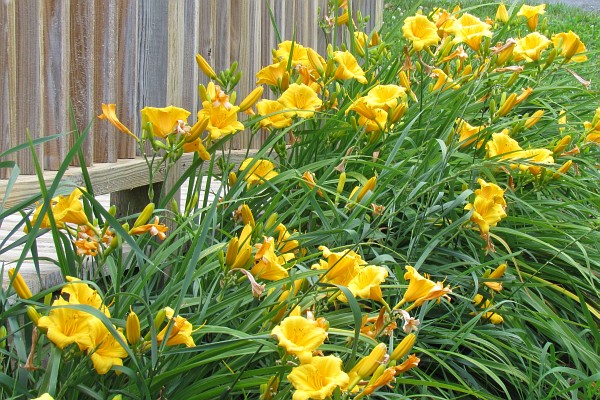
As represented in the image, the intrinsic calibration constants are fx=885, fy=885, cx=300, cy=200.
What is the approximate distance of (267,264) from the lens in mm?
1613

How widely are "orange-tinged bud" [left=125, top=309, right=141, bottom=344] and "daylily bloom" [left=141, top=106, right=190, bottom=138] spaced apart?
0.51 m

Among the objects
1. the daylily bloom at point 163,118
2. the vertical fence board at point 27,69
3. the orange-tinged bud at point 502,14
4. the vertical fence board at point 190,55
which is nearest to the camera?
the daylily bloom at point 163,118

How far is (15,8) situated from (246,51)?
60.6 inches

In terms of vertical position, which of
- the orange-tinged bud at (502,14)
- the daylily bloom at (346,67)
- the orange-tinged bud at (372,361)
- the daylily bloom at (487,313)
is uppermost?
the orange-tinged bud at (502,14)

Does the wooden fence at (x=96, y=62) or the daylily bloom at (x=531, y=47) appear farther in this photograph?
the daylily bloom at (x=531, y=47)

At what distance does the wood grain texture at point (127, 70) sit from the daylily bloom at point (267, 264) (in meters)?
1.27

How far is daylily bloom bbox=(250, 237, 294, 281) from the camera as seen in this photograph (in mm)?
1597

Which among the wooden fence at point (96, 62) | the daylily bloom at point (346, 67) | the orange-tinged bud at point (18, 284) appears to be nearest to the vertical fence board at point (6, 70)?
the wooden fence at point (96, 62)

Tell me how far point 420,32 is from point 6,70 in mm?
1125

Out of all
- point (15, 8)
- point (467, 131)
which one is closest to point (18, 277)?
point (15, 8)

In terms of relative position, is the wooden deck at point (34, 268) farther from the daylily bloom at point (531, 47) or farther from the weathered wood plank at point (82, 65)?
the daylily bloom at point (531, 47)

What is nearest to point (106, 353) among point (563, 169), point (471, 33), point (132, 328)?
point (132, 328)

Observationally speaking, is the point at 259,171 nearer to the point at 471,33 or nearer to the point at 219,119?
the point at 219,119

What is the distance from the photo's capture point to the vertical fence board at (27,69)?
7.76 ft
